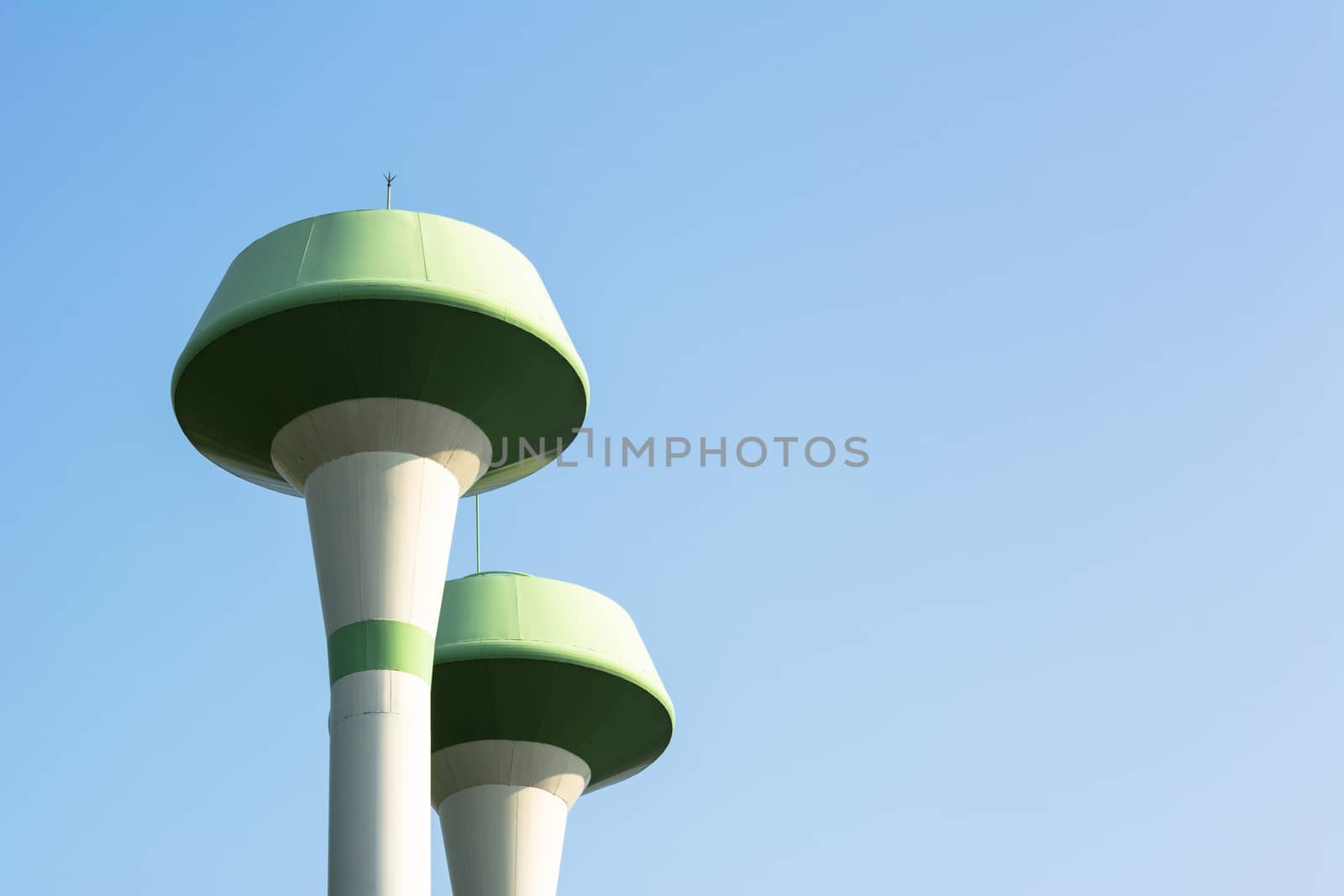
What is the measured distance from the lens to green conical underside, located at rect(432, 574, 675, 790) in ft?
88.7

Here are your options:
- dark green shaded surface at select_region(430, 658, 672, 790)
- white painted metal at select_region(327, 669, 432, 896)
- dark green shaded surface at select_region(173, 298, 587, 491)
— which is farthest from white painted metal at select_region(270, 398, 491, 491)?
dark green shaded surface at select_region(430, 658, 672, 790)

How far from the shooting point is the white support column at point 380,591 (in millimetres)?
20969

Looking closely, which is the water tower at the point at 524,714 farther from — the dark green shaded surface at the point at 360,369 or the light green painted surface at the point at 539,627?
the dark green shaded surface at the point at 360,369

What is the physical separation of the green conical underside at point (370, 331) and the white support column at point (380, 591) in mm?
376

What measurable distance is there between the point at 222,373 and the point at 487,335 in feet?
11.1

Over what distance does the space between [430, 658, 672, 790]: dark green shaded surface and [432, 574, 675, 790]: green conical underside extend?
0.5 inches

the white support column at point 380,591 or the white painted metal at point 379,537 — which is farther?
the white painted metal at point 379,537

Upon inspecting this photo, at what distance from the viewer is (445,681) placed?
89.0 ft

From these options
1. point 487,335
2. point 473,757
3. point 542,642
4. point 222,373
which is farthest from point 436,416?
point 473,757

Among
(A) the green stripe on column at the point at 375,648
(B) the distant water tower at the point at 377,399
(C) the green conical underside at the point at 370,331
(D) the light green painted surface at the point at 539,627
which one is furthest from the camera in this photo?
(D) the light green painted surface at the point at 539,627

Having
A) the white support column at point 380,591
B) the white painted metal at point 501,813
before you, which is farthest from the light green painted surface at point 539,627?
the white support column at point 380,591

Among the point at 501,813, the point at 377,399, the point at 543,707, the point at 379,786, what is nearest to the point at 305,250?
the point at 377,399

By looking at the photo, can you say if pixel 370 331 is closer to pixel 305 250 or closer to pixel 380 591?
pixel 305 250

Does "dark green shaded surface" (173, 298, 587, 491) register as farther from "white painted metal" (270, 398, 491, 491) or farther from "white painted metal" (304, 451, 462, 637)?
"white painted metal" (304, 451, 462, 637)
